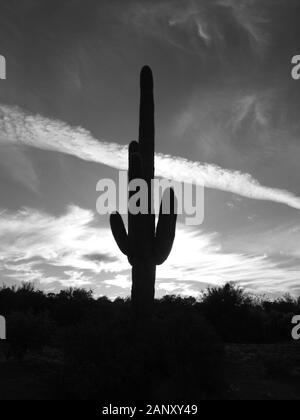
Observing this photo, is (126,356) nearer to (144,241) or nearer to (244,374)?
(144,241)

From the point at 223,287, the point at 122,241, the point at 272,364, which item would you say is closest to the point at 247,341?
the point at 223,287

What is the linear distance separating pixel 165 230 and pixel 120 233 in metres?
1.45

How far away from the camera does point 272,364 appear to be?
1614 cm

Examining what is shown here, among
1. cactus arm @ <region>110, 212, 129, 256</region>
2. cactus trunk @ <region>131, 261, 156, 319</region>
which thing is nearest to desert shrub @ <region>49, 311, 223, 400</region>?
cactus trunk @ <region>131, 261, 156, 319</region>

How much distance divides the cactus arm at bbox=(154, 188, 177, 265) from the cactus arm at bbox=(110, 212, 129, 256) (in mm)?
955

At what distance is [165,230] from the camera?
1422 cm

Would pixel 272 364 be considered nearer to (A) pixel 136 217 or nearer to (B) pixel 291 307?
(A) pixel 136 217

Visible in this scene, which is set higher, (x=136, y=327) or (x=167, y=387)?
(x=136, y=327)

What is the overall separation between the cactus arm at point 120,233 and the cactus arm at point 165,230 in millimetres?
955

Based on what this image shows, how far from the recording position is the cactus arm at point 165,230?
14.2 metres

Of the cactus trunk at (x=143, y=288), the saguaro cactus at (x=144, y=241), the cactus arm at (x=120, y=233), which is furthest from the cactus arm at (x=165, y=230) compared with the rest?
the cactus arm at (x=120, y=233)

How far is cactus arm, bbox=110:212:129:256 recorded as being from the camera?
14.6 m

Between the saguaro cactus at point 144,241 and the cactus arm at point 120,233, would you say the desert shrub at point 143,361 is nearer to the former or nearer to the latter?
the saguaro cactus at point 144,241
